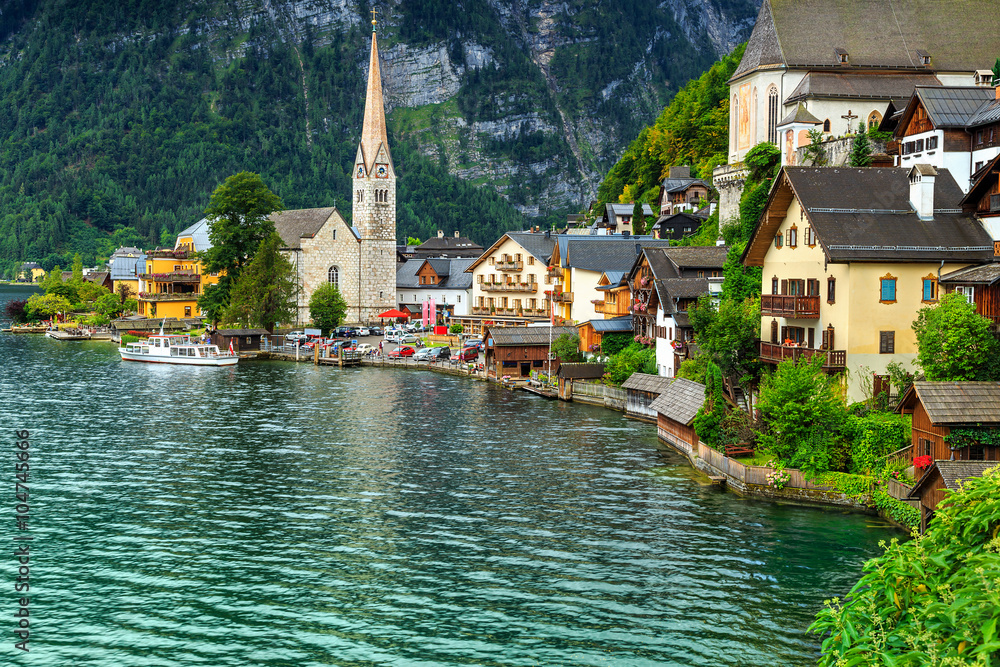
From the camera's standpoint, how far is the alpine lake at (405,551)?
23.9 m

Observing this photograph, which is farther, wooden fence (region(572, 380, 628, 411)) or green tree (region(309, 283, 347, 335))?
green tree (region(309, 283, 347, 335))

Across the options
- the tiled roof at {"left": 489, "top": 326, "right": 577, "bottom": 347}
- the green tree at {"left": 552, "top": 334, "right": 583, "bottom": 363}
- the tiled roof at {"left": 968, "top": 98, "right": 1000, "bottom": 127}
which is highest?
the tiled roof at {"left": 968, "top": 98, "right": 1000, "bottom": 127}

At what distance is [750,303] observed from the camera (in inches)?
1934

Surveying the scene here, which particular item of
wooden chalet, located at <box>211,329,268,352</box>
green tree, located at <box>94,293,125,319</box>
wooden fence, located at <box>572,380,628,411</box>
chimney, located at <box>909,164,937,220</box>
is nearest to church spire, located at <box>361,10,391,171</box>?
wooden chalet, located at <box>211,329,268,352</box>

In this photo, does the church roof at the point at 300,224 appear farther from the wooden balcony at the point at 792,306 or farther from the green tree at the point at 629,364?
the wooden balcony at the point at 792,306

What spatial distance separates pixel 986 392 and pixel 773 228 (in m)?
15.8

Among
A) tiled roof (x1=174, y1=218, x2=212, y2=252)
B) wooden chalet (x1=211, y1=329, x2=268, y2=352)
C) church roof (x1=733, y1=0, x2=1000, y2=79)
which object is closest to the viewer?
church roof (x1=733, y1=0, x2=1000, y2=79)

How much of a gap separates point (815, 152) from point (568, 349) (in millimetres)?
21771

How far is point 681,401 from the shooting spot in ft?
154

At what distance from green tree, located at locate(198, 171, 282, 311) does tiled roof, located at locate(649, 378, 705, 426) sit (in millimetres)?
69532

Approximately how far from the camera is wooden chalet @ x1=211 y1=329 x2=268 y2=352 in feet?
324

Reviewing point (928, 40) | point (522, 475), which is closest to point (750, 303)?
point (522, 475)

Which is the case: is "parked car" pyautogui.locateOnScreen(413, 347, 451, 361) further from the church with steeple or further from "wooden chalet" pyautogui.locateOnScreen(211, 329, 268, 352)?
the church with steeple

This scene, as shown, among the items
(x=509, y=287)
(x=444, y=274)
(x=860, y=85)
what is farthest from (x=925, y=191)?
(x=444, y=274)
